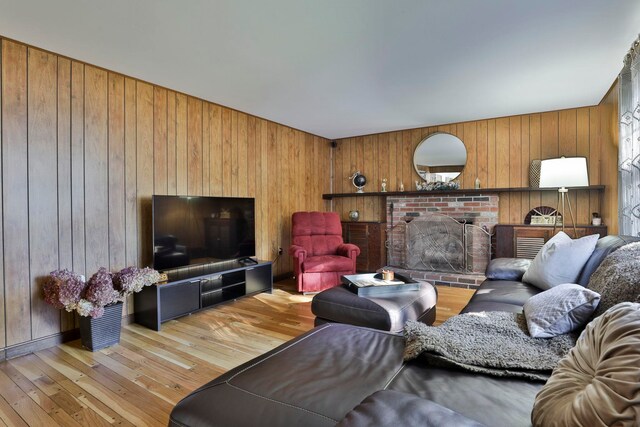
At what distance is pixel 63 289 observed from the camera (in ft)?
7.98

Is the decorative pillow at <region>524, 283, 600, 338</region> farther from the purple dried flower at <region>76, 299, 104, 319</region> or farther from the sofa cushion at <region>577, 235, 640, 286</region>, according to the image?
the purple dried flower at <region>76, 299, 104, 319</region>

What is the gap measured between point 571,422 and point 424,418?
0.94ft

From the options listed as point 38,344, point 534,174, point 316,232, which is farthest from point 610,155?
point 38,344

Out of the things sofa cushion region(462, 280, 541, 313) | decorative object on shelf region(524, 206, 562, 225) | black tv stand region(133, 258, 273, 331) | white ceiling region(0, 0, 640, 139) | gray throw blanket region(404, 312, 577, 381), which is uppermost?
white ceiling region(0, 0, 640, 139)

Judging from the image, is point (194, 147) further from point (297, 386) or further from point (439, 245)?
point (439, 245)

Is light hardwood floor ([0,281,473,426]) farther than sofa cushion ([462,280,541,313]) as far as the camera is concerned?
No

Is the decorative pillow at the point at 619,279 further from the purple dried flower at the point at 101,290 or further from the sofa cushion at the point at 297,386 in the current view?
the purple dried flower at the point at 101,290

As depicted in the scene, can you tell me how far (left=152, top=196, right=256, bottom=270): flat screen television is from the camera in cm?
316

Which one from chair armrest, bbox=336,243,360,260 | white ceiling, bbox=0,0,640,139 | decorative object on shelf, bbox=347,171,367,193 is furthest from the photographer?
decorative object on shelf, bbox=347,171,367,193

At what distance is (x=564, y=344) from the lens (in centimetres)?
127

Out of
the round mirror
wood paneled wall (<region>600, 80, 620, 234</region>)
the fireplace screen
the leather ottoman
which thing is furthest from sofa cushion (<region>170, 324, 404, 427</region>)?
the round mirror

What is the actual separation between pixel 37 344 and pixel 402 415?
3064mm

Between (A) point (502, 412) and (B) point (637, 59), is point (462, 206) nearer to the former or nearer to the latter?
(B) point (637, 59)

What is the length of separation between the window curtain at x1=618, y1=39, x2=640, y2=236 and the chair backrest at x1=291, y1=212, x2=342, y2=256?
10.2 ft
